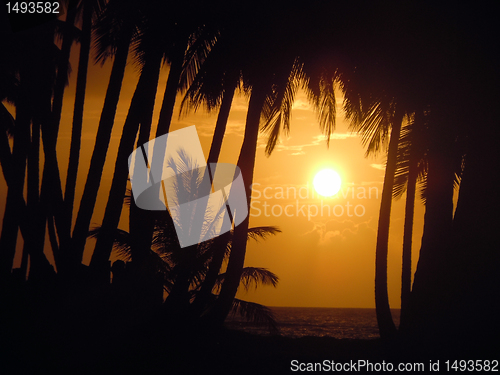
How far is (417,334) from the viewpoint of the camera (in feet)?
11.6

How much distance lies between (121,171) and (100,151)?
0.45 meters

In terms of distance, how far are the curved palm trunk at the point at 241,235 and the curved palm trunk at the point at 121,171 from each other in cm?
184

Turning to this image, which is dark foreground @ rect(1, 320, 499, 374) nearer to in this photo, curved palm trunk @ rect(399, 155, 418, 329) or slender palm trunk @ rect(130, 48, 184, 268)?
slender palm trunk @ rect(130, 48, 184, 268)

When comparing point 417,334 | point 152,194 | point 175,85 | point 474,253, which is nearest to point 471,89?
point 474,253

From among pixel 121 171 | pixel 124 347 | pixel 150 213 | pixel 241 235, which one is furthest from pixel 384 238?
pixel 124 347

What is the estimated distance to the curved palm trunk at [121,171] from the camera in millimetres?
5910

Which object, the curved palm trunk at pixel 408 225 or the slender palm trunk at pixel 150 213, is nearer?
the slender palm trunk at pixel 150 213

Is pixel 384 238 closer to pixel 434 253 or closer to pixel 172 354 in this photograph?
pixel 434 253

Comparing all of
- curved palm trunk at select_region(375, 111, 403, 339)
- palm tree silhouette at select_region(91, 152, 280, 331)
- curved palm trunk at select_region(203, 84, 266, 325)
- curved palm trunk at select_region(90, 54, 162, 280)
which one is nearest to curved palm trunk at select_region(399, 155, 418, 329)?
curved palm trunk at select_region(375, 111, 403, 339)

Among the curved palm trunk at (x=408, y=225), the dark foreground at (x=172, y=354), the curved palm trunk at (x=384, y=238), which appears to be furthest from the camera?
the curved palm trunk at (x=408, y=225)

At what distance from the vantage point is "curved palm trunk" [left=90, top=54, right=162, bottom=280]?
5910 millimetres

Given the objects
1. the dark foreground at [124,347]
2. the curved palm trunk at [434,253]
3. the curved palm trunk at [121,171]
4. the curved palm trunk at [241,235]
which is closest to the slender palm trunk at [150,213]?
the curved palm trunk at [121,171]

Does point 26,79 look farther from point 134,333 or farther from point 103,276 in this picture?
point 134,333

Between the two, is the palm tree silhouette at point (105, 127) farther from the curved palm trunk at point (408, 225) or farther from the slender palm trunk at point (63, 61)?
the curved palm trunk at point (408, 225)
